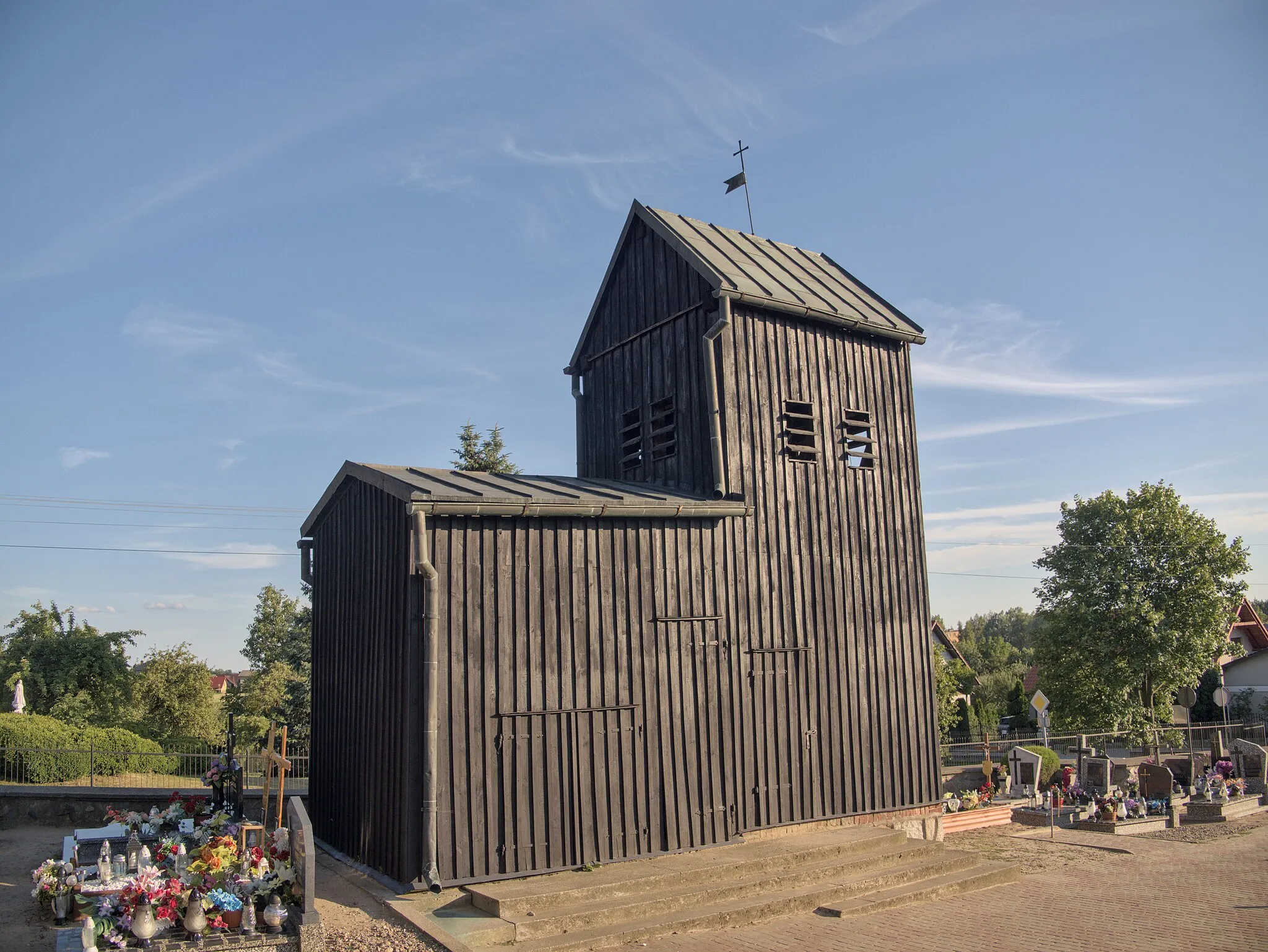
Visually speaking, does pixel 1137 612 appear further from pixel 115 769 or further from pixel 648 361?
pixel 115 769

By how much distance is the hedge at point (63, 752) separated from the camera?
19.8 m

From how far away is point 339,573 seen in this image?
14188 millimetres

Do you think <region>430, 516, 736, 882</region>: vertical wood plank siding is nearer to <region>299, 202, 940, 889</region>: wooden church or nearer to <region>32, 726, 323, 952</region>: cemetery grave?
<region>299, 202, 940, 889</region>: wooden church

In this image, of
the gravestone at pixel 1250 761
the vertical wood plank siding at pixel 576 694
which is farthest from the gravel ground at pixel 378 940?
the gravestone at pixel 1250 761

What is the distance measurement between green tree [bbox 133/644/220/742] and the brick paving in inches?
1101

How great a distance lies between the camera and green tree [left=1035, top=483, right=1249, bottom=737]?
32.0 meters

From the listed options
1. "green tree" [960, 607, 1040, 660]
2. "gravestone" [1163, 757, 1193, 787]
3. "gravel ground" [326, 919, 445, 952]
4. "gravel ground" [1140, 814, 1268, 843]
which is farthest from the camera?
"green tree" [960, 607, 1040, 660]

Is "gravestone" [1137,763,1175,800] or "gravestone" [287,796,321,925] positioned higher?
"gravestone" [287,796,321,925]

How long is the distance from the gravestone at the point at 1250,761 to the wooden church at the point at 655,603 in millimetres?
11131

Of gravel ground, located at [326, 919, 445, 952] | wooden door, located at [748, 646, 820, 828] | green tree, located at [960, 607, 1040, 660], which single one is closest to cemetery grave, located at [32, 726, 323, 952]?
gravel ground, located at [326, 919, 445, 952]

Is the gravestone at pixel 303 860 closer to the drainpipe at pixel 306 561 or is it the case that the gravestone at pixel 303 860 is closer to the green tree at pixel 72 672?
the drainpipe at pixel 306 561

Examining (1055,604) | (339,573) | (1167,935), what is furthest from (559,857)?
(1055,604)

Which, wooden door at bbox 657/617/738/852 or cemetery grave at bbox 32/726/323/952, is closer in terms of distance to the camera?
cemetery grave at bbox 32/726/323/952

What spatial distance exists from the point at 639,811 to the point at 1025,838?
8.45 m
